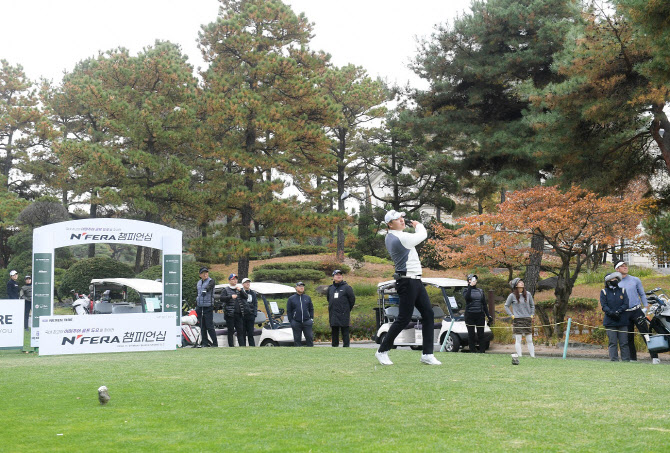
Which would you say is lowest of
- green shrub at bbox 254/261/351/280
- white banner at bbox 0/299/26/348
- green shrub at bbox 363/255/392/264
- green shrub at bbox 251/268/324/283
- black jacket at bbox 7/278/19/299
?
white banner at bbox 0/299/26/348

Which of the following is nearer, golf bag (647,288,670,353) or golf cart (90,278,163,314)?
golf bag (647,288,670,353)

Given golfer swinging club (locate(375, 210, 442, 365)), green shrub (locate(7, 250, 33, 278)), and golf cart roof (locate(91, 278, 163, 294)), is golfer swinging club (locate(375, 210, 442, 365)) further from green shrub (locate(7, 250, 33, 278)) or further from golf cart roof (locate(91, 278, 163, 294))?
green shrub (locate(7, 250, 33, 278))

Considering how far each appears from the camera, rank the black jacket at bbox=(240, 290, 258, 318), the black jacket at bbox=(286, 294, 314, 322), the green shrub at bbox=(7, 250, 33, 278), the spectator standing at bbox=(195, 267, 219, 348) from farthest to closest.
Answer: the green shrub at bbox=(7, 250, 33, 278), the spectator standing at bbox=(195, 267, 219, 348), the black jacket at bbox=(240, 290, 258, 318), the black jacket at bbox=(286, 294, 314, 322)

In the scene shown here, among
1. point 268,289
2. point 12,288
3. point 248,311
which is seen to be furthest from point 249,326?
point 12,288

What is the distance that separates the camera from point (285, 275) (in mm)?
39375

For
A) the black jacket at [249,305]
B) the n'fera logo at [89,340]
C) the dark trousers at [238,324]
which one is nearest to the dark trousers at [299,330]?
the black jacket at [249,305]

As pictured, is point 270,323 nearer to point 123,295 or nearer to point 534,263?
point 123,295

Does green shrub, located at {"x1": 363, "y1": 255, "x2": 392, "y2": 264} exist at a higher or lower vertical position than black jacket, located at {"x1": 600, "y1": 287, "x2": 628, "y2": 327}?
higher

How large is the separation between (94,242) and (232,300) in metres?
3.44

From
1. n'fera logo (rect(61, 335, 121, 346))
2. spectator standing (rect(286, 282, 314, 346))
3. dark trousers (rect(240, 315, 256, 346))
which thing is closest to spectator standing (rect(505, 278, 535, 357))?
spectator standing (rect(286, 282, 314, 346))

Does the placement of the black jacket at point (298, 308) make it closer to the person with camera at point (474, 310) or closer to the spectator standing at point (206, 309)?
the spectator standing at point (206, 309)

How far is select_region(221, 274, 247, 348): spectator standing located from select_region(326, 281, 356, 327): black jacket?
7.11 feet

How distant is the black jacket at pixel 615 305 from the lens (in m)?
13.2

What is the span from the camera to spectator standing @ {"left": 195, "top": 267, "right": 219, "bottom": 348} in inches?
651
